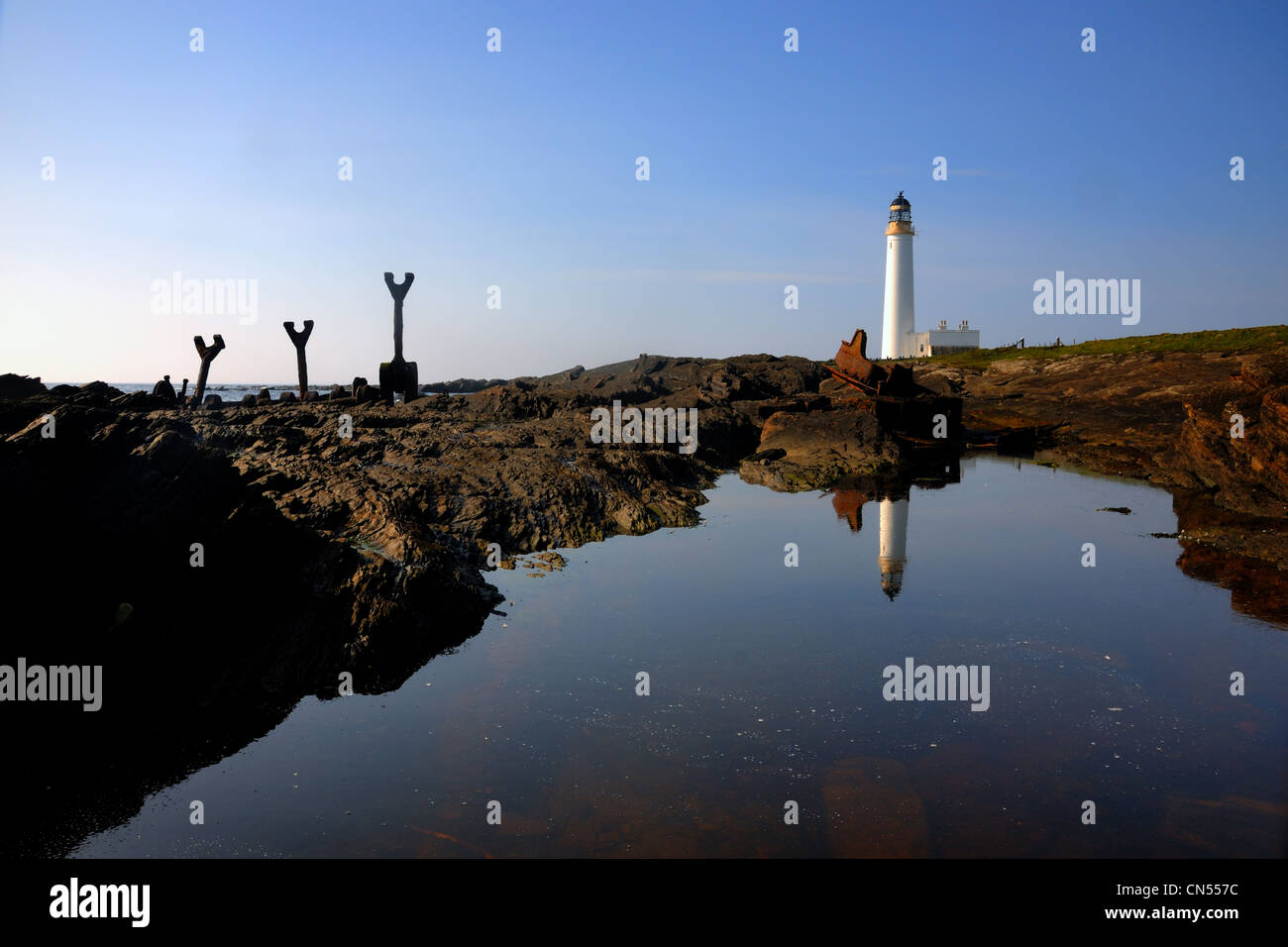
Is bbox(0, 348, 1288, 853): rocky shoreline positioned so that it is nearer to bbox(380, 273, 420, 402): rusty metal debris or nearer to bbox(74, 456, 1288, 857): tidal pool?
bbox(74, 456, 1288, 857): tidal pool

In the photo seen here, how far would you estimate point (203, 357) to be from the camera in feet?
70.3

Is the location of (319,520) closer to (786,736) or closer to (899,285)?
(786,736)

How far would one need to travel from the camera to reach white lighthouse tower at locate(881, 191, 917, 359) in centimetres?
6100

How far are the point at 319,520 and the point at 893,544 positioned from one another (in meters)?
7.36

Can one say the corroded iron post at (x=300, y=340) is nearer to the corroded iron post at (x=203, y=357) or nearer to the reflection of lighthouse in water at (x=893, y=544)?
the corroded iron post at (x=203, y=357)

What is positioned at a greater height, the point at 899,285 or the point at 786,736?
the point at 899,285

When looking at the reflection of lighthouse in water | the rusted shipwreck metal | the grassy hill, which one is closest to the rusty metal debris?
the rusted shipwreck metal

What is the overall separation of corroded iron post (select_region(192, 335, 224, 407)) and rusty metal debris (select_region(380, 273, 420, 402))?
4.70 meters

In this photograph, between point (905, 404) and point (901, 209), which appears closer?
point (905, 404)

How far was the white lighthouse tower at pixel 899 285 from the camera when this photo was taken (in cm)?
6100

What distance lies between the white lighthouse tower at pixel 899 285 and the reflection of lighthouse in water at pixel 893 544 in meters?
→ 53.1

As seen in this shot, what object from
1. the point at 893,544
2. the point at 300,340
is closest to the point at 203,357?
the point at 300,340
